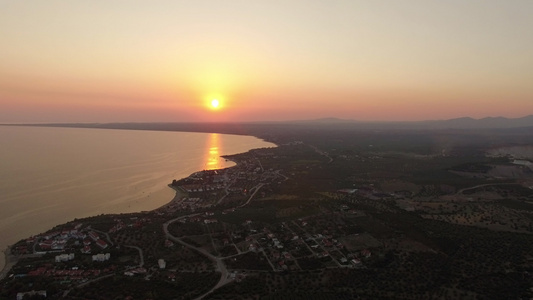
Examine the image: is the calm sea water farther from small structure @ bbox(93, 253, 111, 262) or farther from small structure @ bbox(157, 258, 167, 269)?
small structure @ bbox(157, 258, 167, 269)

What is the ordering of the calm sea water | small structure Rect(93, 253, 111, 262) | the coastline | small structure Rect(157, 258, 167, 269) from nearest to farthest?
1. the coastline
2. small structure Rect(157, 258, 167, 269)
3. small structure Rect(93, 253, 111, 262)
4. the calm sea water

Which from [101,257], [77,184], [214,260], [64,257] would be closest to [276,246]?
[214,260]

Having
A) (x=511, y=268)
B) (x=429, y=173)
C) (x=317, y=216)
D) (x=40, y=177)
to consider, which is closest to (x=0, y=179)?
(x=40, y=177)

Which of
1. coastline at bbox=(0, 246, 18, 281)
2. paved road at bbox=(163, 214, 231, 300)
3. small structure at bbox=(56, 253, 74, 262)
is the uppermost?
small structure at bbox=(56, 253, 74, 262)

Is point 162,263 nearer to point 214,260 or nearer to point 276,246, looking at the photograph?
point 214,260

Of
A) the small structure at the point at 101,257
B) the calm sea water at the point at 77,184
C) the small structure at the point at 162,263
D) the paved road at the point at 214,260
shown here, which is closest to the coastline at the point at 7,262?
the calm sea water at the point at 77,184

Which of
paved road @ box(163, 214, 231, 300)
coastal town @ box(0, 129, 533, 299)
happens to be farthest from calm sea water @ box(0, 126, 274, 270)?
paved road @ box(163, 214, 231, 300)

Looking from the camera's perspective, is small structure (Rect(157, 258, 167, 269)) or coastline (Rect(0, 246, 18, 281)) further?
small structure (Rect(157, 258, 167, 269))

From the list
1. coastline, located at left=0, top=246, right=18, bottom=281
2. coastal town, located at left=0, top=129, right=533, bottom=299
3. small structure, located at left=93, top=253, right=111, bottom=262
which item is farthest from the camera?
small structure, located at left=93, top=253, right=111, bottom=262
